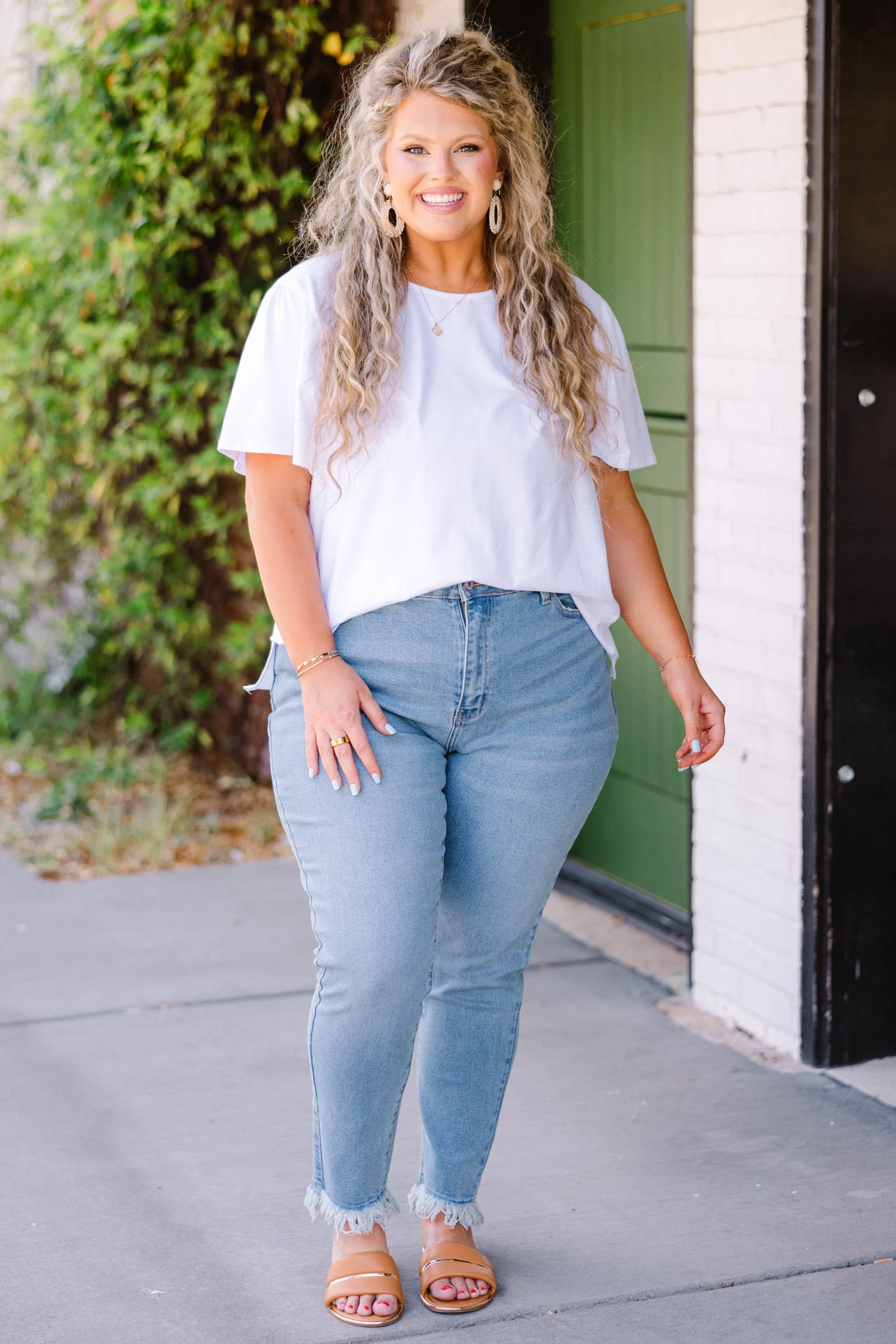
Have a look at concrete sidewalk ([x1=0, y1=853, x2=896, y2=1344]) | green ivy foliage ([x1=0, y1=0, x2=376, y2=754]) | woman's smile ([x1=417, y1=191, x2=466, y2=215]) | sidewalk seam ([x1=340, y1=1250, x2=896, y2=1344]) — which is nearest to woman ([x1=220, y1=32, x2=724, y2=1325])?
woman's smile ([x1=417, y1=191, x2=466, y2=215])

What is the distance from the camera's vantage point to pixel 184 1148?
3201mm

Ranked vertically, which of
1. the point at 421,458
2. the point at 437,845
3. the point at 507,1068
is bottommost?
the point at 507,1068

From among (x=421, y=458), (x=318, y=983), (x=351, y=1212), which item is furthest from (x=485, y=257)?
(x=351, y=1212)

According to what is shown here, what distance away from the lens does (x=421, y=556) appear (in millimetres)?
2301

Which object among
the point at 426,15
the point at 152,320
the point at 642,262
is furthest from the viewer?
the point at 152,320

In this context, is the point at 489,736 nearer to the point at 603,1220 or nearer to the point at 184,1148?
the point at 603,1220

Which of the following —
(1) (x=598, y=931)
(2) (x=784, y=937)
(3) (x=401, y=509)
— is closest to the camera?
(3) (x=401, y=509)

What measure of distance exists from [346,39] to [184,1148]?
3.64 m

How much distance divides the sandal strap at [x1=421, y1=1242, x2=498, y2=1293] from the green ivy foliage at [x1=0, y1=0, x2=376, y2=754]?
3280mm

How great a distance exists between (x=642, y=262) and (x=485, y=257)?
195 centimetres

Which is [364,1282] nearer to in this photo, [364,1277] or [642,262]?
Result: [364,1277]

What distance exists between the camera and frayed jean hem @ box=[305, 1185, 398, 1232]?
2498 millimetres

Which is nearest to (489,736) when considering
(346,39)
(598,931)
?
(598,931)

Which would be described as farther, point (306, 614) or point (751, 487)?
point (751, 487)
